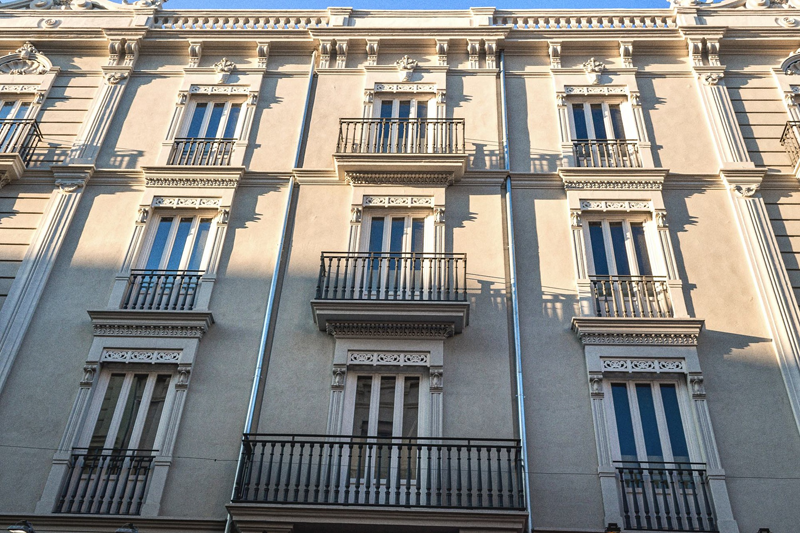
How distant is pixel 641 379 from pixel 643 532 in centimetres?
239

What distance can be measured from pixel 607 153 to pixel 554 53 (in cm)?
288

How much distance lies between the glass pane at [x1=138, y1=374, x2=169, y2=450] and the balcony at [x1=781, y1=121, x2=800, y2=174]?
11589 millimetres

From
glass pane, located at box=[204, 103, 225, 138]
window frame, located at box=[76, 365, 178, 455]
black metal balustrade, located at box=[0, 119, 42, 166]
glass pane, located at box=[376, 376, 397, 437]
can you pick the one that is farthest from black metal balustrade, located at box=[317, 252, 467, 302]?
black metal balustrade, located at box=[0, 119, 42, 166]

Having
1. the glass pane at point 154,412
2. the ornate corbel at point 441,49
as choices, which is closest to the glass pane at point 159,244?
the glass pane at point 154,412

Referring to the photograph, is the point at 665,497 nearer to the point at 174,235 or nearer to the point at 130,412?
the point at 130,412

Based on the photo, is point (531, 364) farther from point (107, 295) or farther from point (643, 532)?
point (107, 295)

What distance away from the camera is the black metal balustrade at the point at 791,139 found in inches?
551

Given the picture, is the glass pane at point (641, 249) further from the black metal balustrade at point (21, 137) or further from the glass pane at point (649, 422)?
the black metal balustrade at point (21, 137)

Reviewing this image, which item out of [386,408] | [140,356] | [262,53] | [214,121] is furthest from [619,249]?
[262,53]

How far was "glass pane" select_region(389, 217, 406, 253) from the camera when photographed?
43.2 feet

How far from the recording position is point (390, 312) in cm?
1159

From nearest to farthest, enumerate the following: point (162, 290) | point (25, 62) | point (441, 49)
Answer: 1. point (162, 290)
2. point (441, 49)
3. point (25, 62)

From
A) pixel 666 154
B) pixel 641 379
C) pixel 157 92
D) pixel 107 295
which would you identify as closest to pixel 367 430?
pixel 641 379

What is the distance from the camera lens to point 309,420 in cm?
1109
